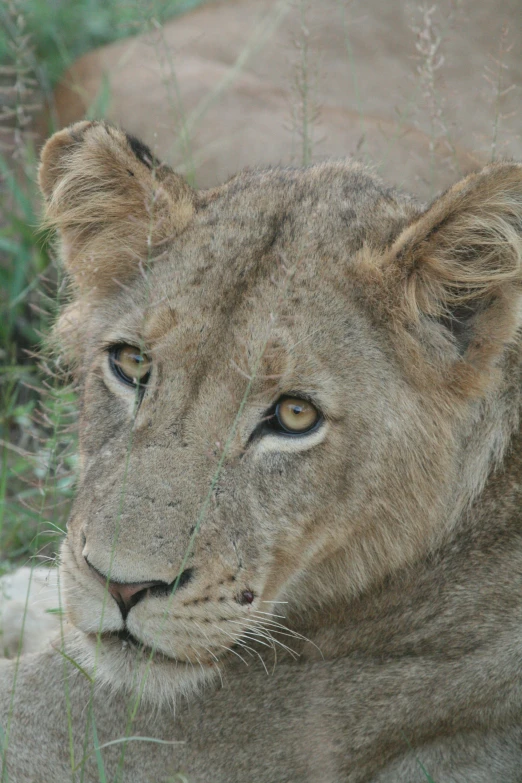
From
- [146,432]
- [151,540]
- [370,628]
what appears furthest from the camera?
[370,628]

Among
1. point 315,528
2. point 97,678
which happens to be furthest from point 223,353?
point 97,678

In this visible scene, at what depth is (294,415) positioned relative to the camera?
3.30 meters

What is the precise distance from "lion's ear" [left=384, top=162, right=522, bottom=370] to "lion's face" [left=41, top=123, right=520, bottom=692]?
0.6 inches

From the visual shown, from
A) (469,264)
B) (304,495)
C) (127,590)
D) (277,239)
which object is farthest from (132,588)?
(469,264)

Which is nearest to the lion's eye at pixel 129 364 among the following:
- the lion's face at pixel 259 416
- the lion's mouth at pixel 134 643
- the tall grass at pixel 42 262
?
the lion's face at pixel 259 416

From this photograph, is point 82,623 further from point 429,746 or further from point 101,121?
point 101,121

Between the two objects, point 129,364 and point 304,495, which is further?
point 129,364

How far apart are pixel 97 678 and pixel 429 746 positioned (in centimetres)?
108

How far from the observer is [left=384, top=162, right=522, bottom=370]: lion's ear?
3139 mm

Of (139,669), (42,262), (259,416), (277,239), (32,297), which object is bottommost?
(139,669)

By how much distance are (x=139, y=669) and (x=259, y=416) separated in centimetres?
83

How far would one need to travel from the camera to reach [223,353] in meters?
3.28

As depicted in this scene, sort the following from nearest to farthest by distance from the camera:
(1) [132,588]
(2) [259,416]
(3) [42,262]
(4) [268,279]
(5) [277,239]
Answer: (1) [132,588] < (2) [259,416] < (4) [268,279] < (5) [277,239] < (3) [42,262]

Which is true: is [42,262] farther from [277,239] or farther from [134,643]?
[134,643]
